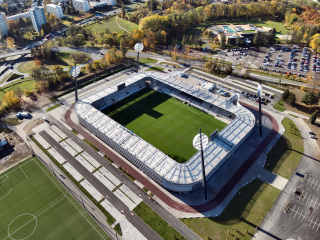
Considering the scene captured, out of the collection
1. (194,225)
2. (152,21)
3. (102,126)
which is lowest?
(194,225)

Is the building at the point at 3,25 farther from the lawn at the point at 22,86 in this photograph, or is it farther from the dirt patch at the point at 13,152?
the dirt patch at the point at 13,152

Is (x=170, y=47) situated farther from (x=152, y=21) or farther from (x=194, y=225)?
(x=194, y=225)

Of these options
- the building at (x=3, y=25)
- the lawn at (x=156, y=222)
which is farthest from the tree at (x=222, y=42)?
the building at (x=3, y=25)

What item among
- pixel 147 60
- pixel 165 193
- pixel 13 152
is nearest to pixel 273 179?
pixel 165 193

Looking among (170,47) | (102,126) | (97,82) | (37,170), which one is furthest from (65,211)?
(170,47)

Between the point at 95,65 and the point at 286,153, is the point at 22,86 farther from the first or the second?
the point at 286,153

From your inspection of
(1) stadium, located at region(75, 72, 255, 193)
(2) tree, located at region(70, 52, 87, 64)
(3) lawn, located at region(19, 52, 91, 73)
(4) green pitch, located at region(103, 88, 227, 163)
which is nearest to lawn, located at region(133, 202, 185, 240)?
(1) stadium, located at region(75, 72, 255, 193)

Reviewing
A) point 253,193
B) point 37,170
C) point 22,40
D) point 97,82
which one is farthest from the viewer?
point 22,40
